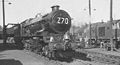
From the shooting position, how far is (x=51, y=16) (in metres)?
13.7

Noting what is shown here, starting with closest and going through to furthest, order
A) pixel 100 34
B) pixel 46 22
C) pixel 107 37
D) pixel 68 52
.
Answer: pixel 68 52, pixel 46 22, pixel 107 37, pixel 100 34

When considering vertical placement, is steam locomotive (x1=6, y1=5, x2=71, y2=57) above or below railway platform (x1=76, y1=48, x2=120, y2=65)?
above

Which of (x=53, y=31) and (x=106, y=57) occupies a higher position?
(x=53, y=31)

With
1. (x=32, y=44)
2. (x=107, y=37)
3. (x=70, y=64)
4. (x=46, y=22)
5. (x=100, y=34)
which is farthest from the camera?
(x=100, y=34)

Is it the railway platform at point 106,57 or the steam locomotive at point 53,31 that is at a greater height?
the steam locomotive at point 53,31

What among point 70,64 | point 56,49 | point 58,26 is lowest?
point 70,64

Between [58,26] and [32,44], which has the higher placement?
[58,26]

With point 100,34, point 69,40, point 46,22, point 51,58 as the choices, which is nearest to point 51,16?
point 46,22

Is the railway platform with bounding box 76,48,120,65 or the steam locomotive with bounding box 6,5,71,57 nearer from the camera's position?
the steam locomotive with bounding box 6,5,71,57

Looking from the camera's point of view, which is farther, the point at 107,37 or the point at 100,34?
the point at 100,34

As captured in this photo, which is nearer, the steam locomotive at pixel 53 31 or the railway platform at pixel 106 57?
the steam locomotive at pixel 53 31

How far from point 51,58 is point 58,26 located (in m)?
2.45

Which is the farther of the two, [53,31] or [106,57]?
[106,57]

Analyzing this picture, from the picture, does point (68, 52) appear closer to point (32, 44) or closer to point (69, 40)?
point (69, 40)
